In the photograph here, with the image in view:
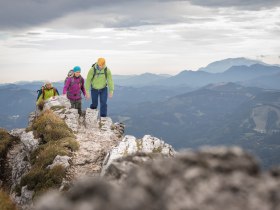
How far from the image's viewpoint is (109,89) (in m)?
30.2

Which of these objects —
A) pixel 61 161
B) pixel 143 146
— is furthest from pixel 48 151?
pixel 143 146

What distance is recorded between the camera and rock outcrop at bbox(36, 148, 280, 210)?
4301mm

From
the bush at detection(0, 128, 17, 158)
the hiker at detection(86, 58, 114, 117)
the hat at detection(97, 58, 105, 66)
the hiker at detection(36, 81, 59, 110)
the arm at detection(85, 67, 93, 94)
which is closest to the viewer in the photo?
the bush at detection(0, 128, 17, 158)

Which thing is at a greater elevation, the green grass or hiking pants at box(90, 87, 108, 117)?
hiking pants at box(90, 87, 108, 117)

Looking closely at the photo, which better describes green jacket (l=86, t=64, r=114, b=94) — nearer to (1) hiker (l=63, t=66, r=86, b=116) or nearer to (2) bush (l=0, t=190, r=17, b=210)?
(1) hiker (l=63, t=66, r=86, b=116)

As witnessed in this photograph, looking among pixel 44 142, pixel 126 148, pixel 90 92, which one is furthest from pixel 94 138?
pixel 90 92

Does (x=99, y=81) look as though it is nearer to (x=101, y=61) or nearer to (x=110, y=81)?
(x=110, y=81)

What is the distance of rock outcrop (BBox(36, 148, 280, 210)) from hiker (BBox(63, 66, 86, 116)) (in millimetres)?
24109

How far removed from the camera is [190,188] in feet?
15.4

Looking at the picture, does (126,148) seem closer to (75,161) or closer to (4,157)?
(75,161)

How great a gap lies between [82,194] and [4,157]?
741 inches

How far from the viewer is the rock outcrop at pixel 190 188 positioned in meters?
4.30

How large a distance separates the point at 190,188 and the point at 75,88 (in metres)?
26.3

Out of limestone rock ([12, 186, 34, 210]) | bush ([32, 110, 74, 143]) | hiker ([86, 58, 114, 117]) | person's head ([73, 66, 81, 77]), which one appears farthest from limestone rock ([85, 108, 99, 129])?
limestone rock ([12, 186, 34, 210])
